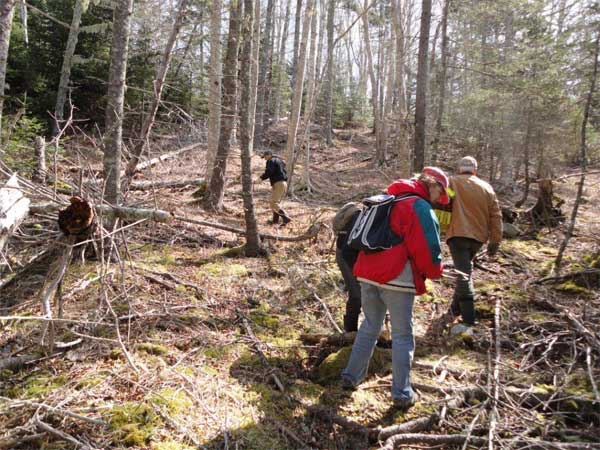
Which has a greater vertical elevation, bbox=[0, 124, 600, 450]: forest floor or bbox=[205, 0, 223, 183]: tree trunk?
bbox=[205, 0, 223, 183]: tree trunk

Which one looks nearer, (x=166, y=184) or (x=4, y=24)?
(x=4, y=24)

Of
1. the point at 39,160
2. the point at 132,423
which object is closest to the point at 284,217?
the point at 39,160

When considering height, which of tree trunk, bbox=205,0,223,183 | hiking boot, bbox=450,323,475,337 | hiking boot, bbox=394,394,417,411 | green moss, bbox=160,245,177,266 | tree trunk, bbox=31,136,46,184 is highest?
tree trunk, bbox=205,0,223,183

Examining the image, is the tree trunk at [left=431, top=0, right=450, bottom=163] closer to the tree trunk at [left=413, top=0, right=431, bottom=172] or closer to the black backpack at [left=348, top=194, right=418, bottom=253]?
the tree trunk at [left=413, top=0, right=431, bottom=172]

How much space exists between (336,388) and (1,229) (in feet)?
9.86

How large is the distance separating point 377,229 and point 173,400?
2.13 metres

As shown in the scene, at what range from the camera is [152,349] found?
3830mm

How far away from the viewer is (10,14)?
6254 millimetres

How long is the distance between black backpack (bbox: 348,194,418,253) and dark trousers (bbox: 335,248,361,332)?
3.40 feet

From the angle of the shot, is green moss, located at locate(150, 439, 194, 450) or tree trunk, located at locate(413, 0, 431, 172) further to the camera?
tree trunk, located at locate(413, 0, 431, 172)

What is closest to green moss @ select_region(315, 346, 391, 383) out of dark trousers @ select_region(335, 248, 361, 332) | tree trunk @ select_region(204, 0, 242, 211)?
dark trousers @ select_region(335, 248, 361, 332)

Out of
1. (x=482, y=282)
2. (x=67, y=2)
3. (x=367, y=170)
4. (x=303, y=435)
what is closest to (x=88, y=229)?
(x=303, y=435)

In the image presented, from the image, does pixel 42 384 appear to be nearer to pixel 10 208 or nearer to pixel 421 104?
pixel 10 208

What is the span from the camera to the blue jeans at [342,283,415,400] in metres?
3.44
